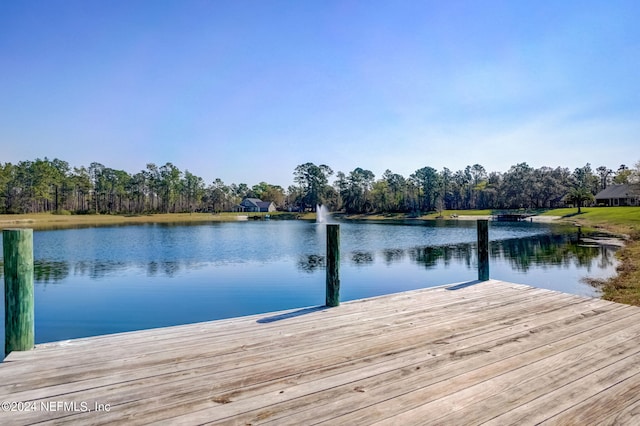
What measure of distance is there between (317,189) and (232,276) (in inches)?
2704

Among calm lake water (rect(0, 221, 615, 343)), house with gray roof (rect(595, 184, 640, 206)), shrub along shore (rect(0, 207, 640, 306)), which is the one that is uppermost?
house with gray roof (rect(595, 184, 640, 206))

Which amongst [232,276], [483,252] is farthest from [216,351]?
[232,276]

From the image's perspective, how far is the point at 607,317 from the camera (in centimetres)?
407

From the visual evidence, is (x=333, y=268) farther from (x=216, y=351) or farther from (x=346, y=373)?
(x=346, y=373)

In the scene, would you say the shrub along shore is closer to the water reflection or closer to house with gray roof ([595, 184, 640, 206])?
the water reflection

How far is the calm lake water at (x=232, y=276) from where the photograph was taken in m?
9.11

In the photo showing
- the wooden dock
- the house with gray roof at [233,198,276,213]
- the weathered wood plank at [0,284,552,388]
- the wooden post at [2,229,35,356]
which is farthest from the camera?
the house with gray roof at [233,198,276,213]

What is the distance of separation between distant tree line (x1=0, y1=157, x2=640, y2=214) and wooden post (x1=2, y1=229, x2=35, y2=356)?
238ft

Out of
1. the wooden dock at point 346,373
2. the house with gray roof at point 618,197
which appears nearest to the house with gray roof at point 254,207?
the house with gray roof at point 618,197

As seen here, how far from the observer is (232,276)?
44.7 ft

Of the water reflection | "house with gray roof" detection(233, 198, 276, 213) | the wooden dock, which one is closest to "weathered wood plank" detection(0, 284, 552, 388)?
the wooden dock

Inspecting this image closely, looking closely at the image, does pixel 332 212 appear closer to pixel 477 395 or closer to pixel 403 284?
pixel 403 284

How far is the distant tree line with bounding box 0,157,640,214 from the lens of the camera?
65562 millimetres

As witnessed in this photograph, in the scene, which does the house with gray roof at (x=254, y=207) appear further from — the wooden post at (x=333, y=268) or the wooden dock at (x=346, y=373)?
the wooden dock at (x=346, y=373)
